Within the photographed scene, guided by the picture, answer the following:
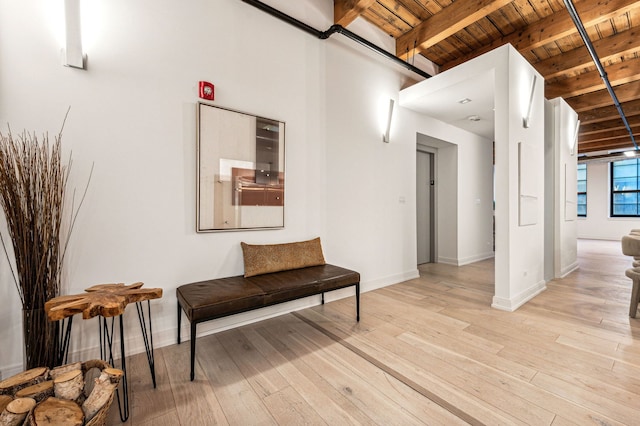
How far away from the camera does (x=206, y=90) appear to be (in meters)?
2.38

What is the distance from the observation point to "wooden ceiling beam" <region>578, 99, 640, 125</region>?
545 cm

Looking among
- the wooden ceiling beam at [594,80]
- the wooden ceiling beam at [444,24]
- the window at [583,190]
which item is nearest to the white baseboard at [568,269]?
the wooden ceiling beam at [594,80]

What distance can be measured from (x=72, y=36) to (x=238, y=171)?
54.6 inches

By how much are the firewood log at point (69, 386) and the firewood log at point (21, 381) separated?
3.2 inches

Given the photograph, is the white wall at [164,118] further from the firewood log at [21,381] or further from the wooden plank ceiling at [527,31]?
the wooden plank ceiling at [527,31]

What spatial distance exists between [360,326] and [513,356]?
118cm

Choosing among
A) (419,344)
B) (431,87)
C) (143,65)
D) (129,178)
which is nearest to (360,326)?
(419,344)

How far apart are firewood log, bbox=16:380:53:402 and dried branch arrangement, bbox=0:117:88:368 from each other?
40 cm

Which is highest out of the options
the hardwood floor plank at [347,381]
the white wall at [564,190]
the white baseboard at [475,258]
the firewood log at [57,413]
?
the white wall at [564,190]

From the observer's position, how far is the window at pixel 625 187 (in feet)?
29.5

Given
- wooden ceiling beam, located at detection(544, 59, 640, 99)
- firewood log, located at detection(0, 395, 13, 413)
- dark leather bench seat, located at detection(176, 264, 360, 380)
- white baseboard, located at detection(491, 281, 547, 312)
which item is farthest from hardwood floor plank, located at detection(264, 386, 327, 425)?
wooden ceiling beam, located at detection(544, 59, 640, 99)

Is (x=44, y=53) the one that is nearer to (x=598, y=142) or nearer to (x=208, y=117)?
(x=208, y=117)

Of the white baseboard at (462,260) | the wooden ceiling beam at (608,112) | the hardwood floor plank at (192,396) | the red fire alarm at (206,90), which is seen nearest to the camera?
the hardwood floor plank at (192,396)

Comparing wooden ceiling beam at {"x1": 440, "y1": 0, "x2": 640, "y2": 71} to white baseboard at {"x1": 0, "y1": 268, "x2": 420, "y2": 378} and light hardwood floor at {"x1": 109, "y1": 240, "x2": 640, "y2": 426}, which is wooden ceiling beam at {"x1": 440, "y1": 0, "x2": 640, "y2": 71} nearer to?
light hardwood floor at {"x1": 109, "y1": 240, "x2": 640, "y2": 426}
